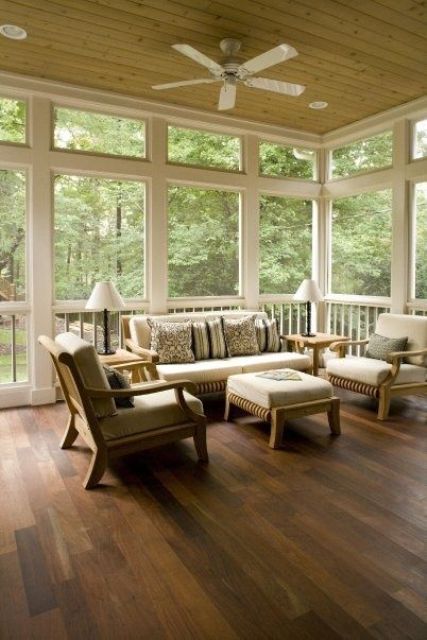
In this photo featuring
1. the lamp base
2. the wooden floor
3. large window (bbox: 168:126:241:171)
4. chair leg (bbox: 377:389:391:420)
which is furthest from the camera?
large window (bbox: 168:126:241:171)

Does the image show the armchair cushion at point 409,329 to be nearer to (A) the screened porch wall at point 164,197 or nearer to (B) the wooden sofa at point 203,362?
(A) the screened porch wall at point 164,197

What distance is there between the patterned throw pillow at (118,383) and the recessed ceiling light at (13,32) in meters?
2.77

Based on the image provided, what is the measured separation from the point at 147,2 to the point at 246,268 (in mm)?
3251

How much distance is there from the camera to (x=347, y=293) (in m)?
6.35

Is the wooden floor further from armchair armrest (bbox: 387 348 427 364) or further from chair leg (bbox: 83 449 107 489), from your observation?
armchair armrest (bbox: 387 348 427 364)

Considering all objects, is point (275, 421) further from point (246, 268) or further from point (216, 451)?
point (246, 268)

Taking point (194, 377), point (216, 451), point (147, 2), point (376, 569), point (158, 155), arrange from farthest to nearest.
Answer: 1. point (158, 155)
2. point (194, 377)
3. point (216, 451)
4. point (147, 2)
5. point (376, 569)

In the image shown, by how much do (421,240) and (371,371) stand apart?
6.41 feet

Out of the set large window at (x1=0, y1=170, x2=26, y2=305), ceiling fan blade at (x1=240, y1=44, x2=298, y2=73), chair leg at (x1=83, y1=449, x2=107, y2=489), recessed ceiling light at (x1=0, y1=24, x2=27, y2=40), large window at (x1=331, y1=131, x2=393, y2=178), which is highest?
recessed ceiling light at (x1=0, y1=24, x2=27, y2=40)

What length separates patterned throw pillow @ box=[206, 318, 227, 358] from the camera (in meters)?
4.86

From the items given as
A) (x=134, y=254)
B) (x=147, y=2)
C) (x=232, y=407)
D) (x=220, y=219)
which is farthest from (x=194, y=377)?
(x=147, y=2)

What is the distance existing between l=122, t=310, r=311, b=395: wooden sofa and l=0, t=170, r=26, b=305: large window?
3.77 feet

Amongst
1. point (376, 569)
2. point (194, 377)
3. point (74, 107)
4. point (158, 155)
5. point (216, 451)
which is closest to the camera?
point (376, 569)

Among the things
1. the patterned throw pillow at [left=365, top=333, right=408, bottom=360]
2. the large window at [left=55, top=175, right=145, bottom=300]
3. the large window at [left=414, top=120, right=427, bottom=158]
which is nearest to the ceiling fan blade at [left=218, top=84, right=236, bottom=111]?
the large window at [left=55, top=175, right=145, bottom=300]
